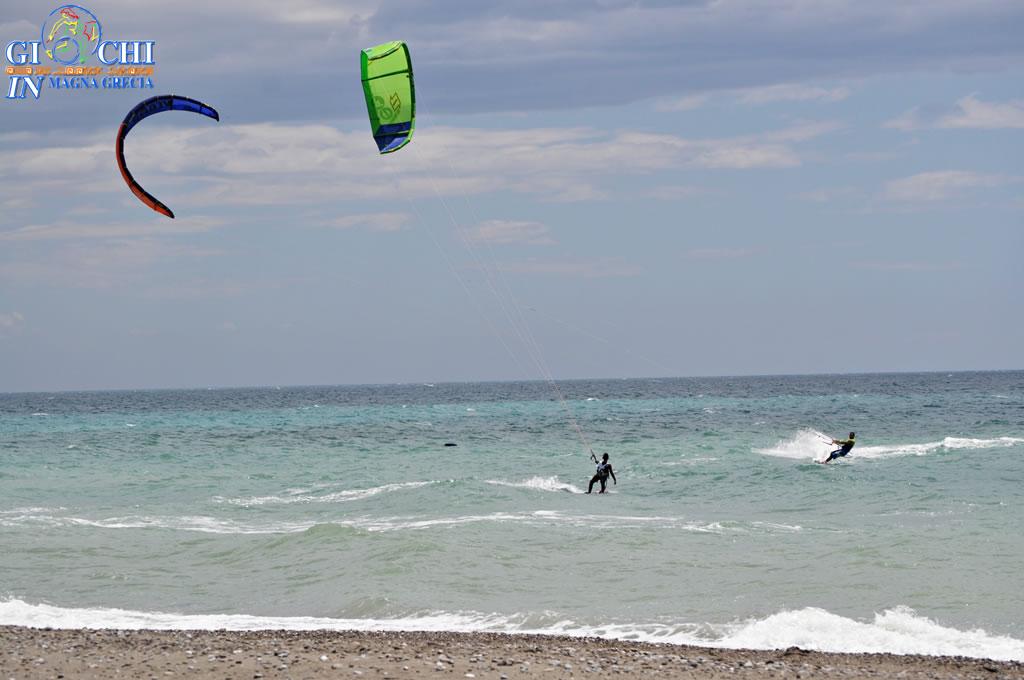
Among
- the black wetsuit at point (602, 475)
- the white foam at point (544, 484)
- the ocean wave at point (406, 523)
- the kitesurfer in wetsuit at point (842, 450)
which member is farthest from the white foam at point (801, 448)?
the ocean wave at point (406, 523)

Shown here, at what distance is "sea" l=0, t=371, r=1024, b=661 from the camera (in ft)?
40.8

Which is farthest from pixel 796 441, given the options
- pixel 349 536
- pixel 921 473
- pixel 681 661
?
Answer: pixel 681 661

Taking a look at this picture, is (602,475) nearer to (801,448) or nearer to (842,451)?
(842,451)

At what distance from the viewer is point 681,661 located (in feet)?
34.0

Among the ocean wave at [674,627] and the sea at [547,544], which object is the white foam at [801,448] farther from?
the ocean wave at [674,627]

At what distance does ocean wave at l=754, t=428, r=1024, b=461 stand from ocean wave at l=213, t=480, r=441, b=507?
11670 millimetres

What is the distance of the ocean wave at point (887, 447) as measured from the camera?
100 feet

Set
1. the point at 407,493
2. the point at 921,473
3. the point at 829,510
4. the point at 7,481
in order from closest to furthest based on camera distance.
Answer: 1. the point at 829,510
2. the point at 407,493
3. the point at 921,473
4. the point at 7,481

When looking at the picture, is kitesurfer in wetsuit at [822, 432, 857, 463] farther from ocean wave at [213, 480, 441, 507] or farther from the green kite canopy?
the green kite canopy

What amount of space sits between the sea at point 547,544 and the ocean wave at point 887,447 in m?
0.27

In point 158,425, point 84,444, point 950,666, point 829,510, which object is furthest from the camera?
point 158,425

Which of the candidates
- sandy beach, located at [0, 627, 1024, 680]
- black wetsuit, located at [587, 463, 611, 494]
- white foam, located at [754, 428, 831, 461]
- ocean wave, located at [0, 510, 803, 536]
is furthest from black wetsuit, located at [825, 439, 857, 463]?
sandy beach, located at [0, 627, 1024, 680]

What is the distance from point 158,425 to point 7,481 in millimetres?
29721

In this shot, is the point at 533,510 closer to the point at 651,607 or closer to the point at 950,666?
the point at 651,607
